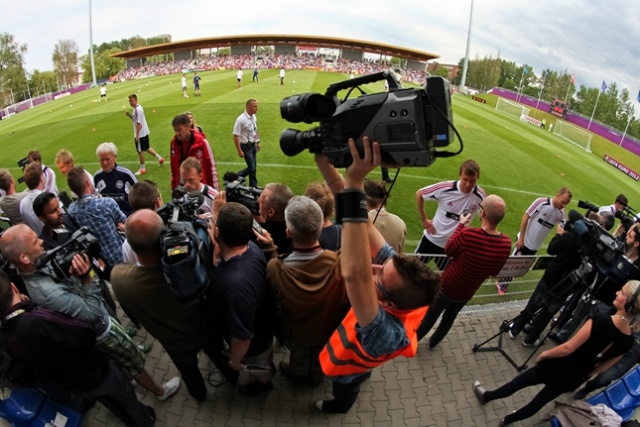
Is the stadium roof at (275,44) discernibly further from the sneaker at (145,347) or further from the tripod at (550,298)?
the sneaker at (145,347)

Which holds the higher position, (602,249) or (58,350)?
(602,249)

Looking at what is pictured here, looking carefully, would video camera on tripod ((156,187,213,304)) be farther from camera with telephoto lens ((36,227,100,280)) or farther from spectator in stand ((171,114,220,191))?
spectator in stand ((171,114,220,191))

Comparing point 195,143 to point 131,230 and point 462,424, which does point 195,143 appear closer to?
point 131,230

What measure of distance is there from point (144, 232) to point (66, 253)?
544 mm

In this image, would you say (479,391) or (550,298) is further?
(550,298)

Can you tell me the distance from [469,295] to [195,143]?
168 inches

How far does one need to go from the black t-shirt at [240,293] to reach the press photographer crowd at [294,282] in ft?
0.04

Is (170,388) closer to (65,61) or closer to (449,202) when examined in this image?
(449,202)

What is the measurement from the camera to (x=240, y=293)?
225 centimetres

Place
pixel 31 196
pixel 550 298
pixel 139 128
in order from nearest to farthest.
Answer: pixel 550 298 → pixel 31 196 → pixel 139 128

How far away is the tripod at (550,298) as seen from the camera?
348 cm

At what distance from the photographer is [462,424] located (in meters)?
3.10

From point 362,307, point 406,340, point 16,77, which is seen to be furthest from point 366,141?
point 16,77

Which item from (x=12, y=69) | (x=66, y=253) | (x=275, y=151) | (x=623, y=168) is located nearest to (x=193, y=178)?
(x=66, y=253)
